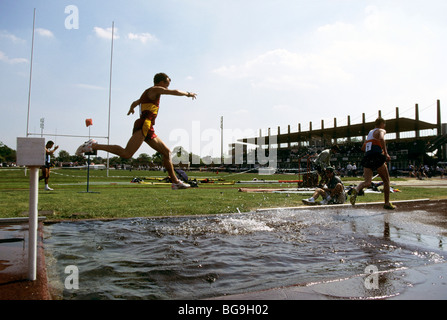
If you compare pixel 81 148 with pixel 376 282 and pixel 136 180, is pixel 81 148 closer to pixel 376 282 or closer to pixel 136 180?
pixel 376 282

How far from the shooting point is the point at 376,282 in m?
2.87

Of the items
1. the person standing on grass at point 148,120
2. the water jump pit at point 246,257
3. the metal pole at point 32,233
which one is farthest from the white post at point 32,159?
the person standing on grass at point 148,120

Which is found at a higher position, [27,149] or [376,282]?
[27,149]

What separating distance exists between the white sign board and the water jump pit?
113cm

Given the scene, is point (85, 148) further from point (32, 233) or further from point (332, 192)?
point (332, 192)

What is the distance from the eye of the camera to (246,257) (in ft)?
12.8

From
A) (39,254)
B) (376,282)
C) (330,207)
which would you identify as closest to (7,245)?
(39,254)

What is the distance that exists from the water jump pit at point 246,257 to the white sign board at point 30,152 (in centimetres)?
113

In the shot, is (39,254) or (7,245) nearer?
(39,254)

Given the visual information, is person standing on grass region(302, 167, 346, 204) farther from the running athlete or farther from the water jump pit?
the water jump pit

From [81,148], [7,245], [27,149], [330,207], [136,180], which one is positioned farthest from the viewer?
[136,180]

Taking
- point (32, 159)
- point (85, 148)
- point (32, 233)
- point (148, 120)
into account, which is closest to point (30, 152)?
point (32, 159)
